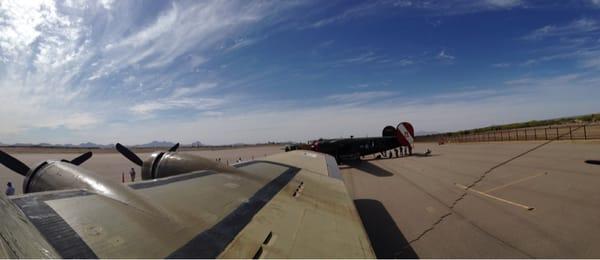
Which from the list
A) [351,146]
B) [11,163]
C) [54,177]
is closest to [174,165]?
[54,177]

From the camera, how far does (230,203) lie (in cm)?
338

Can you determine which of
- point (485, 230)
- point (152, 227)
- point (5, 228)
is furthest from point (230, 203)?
point (485, 230)

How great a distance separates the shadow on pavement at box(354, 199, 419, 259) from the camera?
5.19 m

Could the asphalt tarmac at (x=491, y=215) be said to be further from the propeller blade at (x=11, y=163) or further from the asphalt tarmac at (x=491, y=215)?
the propeller blade at (x=11, y=163)

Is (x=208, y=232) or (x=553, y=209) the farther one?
(x=553, y=209)

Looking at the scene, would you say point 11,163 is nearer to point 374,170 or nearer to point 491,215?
point 491,215

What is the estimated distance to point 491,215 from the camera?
6883 millimetres

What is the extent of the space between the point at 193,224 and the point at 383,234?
487 cm

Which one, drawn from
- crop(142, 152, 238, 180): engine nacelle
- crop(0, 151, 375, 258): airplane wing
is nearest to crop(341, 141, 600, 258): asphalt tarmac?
crop(0, 151, 375, 258): airplane wing

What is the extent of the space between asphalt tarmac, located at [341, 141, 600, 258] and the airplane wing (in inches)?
104

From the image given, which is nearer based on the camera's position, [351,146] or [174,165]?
[174,165]

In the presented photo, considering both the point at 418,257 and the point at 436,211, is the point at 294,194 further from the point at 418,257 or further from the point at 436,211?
the point at 436,211

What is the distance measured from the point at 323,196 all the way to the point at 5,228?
13.3 ft

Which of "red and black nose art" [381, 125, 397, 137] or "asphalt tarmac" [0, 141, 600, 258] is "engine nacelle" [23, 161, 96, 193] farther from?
"red and black nose art" [381, 125, 397, 137]
